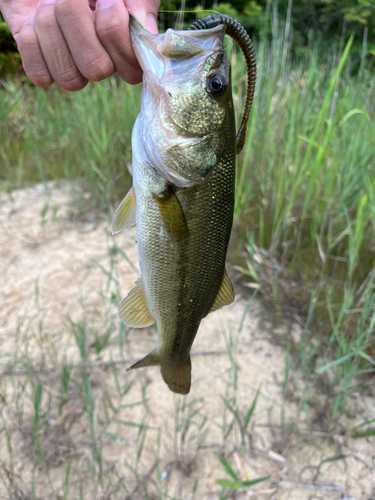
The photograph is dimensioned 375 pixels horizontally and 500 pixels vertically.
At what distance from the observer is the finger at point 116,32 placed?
825mm

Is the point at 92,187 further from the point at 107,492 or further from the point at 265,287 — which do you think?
the point at 107,492

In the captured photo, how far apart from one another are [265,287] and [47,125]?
274 centimetres

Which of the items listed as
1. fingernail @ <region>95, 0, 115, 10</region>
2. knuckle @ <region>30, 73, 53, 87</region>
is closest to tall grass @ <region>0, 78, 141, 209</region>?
knuckle @ <region>30, 73, 53, 87</region>

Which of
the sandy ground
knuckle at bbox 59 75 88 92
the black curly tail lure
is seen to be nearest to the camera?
the black curly tail lure

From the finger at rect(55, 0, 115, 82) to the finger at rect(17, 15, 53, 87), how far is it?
12 cm

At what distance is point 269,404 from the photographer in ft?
5.17

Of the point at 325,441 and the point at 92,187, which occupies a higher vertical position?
the point at 92,187

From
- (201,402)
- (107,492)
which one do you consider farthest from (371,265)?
(107,492)

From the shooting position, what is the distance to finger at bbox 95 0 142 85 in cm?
83

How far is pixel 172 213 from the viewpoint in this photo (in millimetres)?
850

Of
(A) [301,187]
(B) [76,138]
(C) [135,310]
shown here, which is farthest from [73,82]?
(B) [76,138]

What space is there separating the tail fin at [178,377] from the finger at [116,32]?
0.94 meters

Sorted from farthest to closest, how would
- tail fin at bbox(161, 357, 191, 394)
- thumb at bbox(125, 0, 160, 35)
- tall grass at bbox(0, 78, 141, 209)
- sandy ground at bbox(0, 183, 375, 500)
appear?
tall grass at bbox(0, 78, 141, 209), sandy ground at bbox(0, 183, 375, 500), tail fin at bbox(161, 357, 191, 394), thumb at bbox(125, 0, 160, 35)

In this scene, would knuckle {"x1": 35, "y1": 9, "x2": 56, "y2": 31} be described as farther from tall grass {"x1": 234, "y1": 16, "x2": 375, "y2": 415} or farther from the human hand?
tall grass {"x1": 234, "y1": 16, "x2": 375, "y2": 415}
